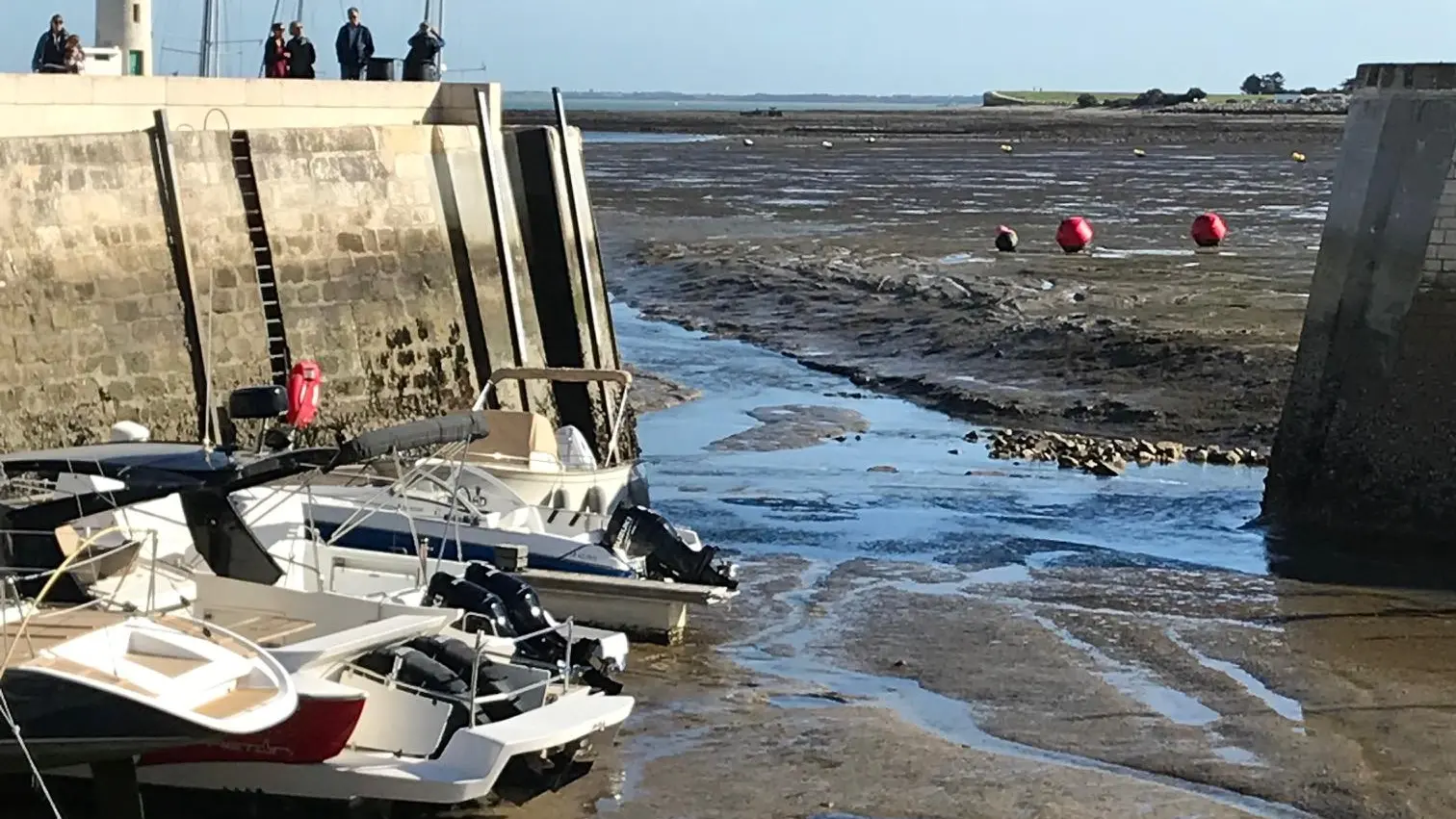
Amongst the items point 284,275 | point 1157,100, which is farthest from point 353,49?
point 1157,100

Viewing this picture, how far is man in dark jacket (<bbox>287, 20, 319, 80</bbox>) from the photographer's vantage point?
2369 centimetres

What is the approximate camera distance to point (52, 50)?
21516 millimetres

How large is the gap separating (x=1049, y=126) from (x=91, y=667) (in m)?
128

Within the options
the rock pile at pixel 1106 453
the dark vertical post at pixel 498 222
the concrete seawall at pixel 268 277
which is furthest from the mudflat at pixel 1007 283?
the concrete seawall at pixel 268 277

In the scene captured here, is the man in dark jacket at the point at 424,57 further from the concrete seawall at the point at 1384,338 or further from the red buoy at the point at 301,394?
the concrete seawall at the point at 1384,338

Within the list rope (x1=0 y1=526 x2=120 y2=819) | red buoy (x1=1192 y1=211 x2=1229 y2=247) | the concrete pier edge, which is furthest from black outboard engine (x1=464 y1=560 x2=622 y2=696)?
red buoy (x1=1192 y1=211 x2=1229 y2=247)

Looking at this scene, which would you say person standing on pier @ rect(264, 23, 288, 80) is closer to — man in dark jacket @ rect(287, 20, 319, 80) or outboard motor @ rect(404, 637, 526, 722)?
man in dark jacket @ rect(287, 20, 319, 80)

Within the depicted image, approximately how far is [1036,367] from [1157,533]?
977 centimetres

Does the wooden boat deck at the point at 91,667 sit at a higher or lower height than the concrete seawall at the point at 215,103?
lower

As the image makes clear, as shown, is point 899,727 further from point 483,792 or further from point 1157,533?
point 1157,533

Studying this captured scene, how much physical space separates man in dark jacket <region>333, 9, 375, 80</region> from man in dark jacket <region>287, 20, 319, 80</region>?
2.14 feet

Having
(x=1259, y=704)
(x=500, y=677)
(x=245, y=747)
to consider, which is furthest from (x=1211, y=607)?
(x=245, y=747)

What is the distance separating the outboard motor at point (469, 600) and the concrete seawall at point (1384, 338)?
10222 millimetres

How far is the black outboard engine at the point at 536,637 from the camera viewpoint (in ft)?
40.7
